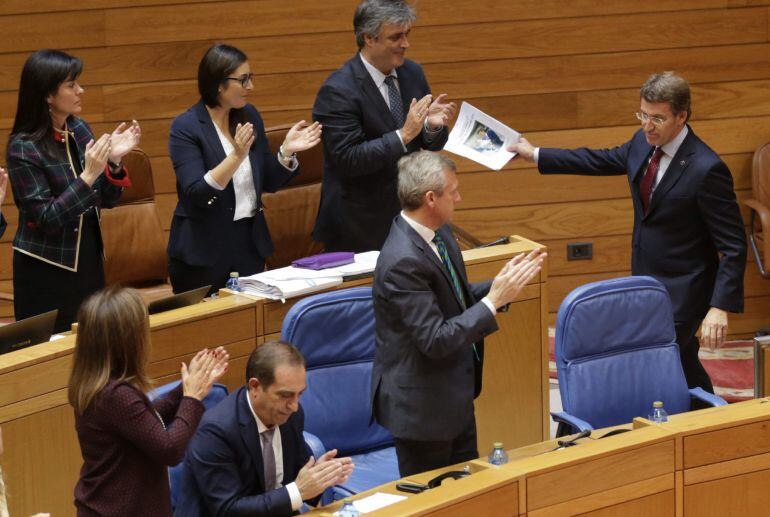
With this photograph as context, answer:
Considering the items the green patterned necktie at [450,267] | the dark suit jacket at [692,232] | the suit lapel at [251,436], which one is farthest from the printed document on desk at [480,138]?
the suit lapel at [251,436]

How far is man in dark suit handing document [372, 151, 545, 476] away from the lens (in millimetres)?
3191

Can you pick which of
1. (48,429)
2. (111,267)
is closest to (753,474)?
(48,429)

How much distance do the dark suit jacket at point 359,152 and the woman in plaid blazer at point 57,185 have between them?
0.72 m

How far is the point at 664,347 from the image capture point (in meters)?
4.03

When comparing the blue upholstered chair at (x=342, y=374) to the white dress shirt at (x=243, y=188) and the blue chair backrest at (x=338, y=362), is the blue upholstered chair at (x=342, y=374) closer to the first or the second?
the blue chair backrest at (x=338, y=362)

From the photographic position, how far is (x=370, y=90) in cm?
443

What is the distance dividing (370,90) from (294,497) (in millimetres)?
1876

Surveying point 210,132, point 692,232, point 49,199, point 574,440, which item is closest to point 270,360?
point 574,440

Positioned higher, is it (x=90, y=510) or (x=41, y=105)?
(x=41, y=105)

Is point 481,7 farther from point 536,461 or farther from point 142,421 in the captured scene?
point 142,421

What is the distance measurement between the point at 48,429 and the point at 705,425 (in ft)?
6.12

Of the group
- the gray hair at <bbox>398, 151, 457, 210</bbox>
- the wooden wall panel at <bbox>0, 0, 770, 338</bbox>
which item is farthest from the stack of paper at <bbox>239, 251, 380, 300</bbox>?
the wooden wall panel at <bbox>0, 0, 770, 338</bbox>

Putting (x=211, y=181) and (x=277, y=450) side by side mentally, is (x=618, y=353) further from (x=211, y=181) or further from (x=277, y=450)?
(x=211, y=181)

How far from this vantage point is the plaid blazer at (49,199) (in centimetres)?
394
